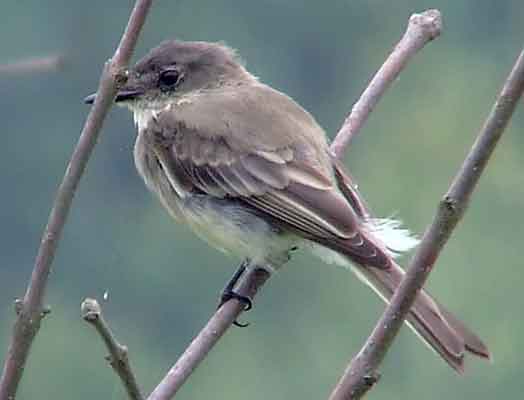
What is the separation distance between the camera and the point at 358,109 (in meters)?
4.31

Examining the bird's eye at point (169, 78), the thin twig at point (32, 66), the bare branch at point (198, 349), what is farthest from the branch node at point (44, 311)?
the bird's eye at point (169, 78)

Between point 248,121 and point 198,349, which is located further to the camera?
point 248,121

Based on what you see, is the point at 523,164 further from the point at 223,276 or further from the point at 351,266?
the point at 351,266

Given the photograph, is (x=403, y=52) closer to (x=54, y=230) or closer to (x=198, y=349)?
(x=198, y=349)

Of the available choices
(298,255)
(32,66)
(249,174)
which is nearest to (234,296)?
(249,174)

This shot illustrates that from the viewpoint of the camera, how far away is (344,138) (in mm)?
4562

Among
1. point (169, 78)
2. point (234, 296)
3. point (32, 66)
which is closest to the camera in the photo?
point (32, 66)

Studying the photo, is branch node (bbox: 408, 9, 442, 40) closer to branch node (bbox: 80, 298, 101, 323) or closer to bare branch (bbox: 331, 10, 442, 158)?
bare branch (bbox: 331, 10, 442, 158)

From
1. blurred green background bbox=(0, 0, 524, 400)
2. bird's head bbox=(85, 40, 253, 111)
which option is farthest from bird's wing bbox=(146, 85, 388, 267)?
blurred green background bbox=(0, 0, 524, 400)

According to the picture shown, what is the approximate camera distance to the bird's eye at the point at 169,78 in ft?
17.3

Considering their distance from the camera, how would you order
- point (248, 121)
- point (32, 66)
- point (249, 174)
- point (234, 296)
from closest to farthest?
point (32, 66), point (234, 296), point (249, 174), point (248, 121)

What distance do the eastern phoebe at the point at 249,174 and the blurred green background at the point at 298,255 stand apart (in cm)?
1026

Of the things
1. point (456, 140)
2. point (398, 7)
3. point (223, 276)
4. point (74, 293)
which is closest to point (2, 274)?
point (74, 293)

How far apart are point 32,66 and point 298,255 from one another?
1507 cm
